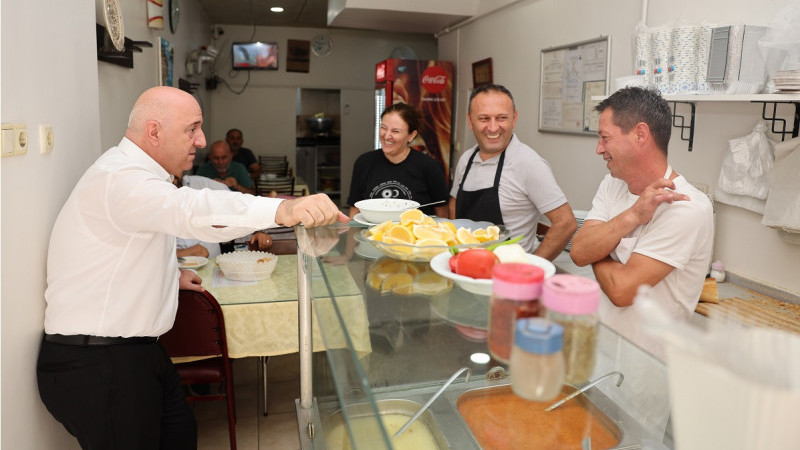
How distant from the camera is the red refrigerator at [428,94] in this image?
683 cm

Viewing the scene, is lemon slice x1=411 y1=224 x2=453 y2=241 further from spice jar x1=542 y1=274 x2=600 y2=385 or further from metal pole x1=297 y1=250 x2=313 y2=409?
spice jar x1=542 y1=274 x2=600 y2=385

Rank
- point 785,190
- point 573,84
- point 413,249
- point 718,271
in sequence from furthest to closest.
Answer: point 573,84 < point 718,271 < point 785,190 < point 413,249

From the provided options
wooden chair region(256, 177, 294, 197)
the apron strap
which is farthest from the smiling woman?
wooden chair region(256, 177, 294, 197)

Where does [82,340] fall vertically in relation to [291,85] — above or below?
below

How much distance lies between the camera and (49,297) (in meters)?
1.99

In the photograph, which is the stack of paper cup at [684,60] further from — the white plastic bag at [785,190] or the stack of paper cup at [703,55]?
the white plastic bag at [785,190]

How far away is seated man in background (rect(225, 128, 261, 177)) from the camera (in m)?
8.40

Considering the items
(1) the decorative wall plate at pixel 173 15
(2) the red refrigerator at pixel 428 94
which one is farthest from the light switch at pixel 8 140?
(2) the red refrigerator at pixel 428 94

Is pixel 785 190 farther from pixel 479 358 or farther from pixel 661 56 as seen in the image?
pixel 479 358

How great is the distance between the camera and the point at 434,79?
6.93m

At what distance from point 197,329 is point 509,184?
147 cm

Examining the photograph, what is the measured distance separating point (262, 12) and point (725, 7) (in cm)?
701

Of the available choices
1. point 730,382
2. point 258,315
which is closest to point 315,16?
point 258,315

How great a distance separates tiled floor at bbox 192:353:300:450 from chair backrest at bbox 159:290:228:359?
616 mm
